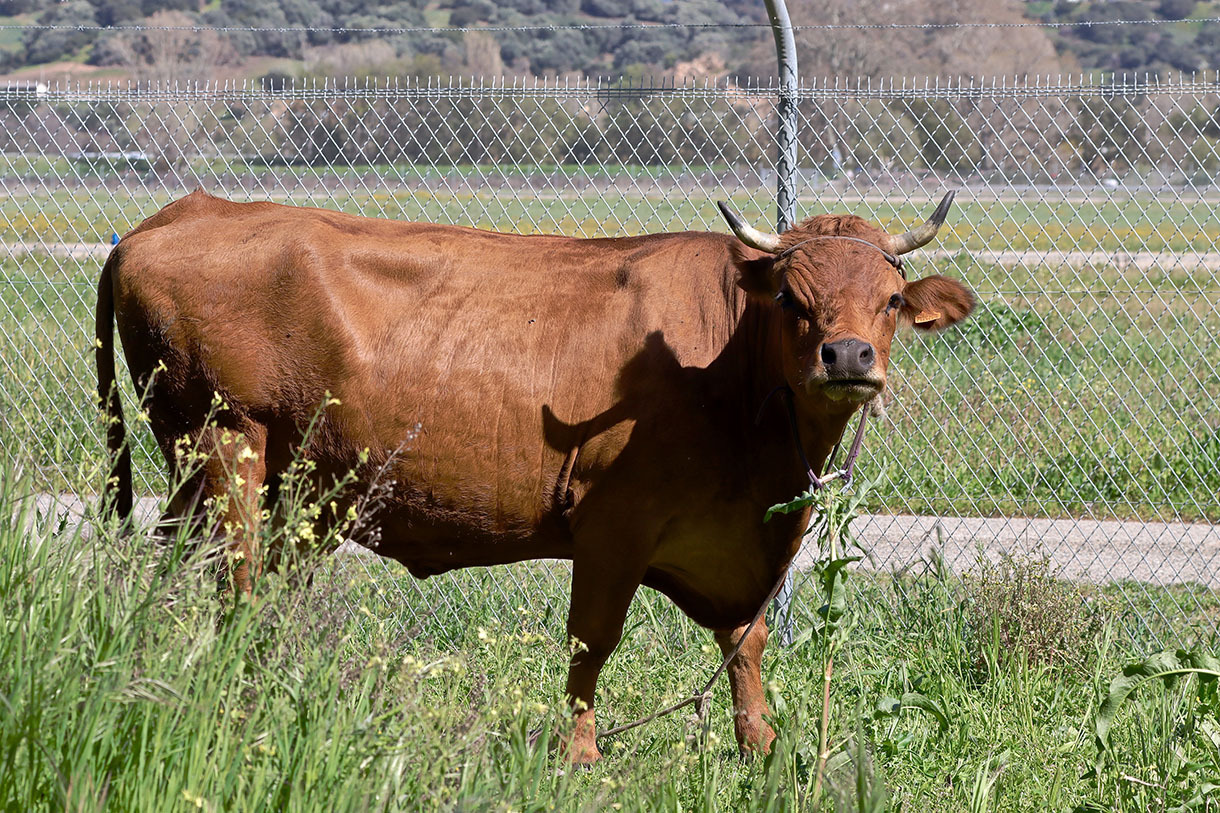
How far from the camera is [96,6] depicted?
386 feet

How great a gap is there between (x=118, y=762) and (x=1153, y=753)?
3.15 metres

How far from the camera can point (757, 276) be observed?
175 inches

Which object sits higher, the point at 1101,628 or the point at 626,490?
the point at 626,490

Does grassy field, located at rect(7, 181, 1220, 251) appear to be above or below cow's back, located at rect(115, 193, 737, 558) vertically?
below

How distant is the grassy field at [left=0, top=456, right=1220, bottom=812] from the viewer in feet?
8.50

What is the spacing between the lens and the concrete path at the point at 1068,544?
7.07m

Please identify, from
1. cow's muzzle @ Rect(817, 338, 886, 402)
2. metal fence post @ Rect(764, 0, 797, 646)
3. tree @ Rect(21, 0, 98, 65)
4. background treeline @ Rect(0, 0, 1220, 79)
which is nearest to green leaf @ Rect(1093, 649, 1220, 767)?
cow's muzzle @ Rect(817, 338, 886, 402)

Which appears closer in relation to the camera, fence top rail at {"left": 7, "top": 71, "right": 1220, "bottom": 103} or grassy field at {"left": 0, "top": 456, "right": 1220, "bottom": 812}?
grassy field at {"left": 0, "top": 456, "right": 1220, "bottom": 812}

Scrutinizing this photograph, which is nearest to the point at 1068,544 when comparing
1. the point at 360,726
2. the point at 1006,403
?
the point at 1006,403

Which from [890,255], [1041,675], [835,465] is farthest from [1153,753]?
[890,255]

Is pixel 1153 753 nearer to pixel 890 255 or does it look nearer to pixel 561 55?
pixel 890 255

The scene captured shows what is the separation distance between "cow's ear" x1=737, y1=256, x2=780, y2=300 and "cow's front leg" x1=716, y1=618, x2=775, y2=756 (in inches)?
53.3

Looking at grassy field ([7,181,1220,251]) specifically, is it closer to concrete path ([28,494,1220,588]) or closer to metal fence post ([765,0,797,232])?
metal fence post ([765,0,797,232])

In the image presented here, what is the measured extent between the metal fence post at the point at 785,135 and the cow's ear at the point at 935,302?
1.27m
